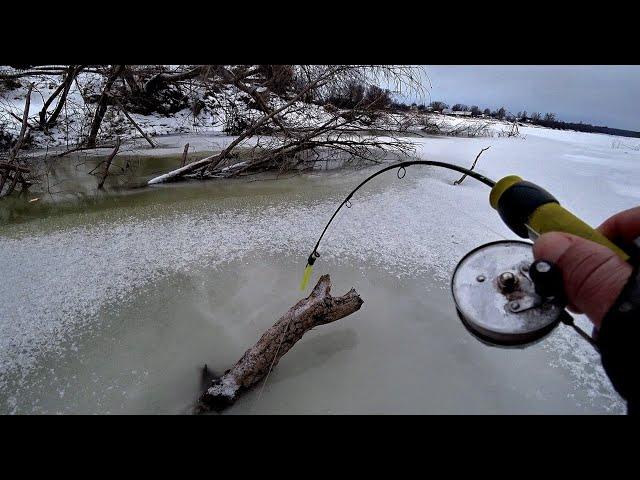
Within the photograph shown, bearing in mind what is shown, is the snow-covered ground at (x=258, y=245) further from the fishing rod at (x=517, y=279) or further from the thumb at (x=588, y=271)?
the thumb at (x=588, y=271)

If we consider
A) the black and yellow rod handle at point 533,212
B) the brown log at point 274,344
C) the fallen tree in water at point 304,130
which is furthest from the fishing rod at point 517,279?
the fallen tree in water at point 304,130

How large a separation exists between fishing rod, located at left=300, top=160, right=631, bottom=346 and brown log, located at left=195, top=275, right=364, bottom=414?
68 cm

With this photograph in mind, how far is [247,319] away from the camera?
1674 millimetres

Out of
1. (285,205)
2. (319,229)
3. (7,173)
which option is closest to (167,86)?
(7,173)

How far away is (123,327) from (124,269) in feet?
1.64

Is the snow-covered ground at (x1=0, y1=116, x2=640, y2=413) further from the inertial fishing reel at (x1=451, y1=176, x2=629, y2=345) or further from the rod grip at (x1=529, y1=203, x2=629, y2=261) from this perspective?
the rod grip at (x1=529, y1=203, x2=629, y2=261)

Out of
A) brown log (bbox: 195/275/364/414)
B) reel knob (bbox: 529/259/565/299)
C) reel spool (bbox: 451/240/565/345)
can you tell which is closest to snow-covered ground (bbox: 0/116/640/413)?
brown log (bbox: 195/275/364/414)

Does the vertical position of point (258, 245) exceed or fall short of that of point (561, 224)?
it falls short

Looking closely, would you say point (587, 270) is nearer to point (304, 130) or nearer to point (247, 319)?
point (247, 319)

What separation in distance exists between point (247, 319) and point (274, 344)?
36 cm

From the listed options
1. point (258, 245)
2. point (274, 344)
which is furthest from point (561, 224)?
point (258, 245)

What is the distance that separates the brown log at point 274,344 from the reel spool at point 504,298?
683 millimetres

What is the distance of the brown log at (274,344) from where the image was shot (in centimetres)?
122

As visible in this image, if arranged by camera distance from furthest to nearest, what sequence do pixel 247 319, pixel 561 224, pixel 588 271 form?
pixel 247 319
pixel 561 224
pixel 588 271
